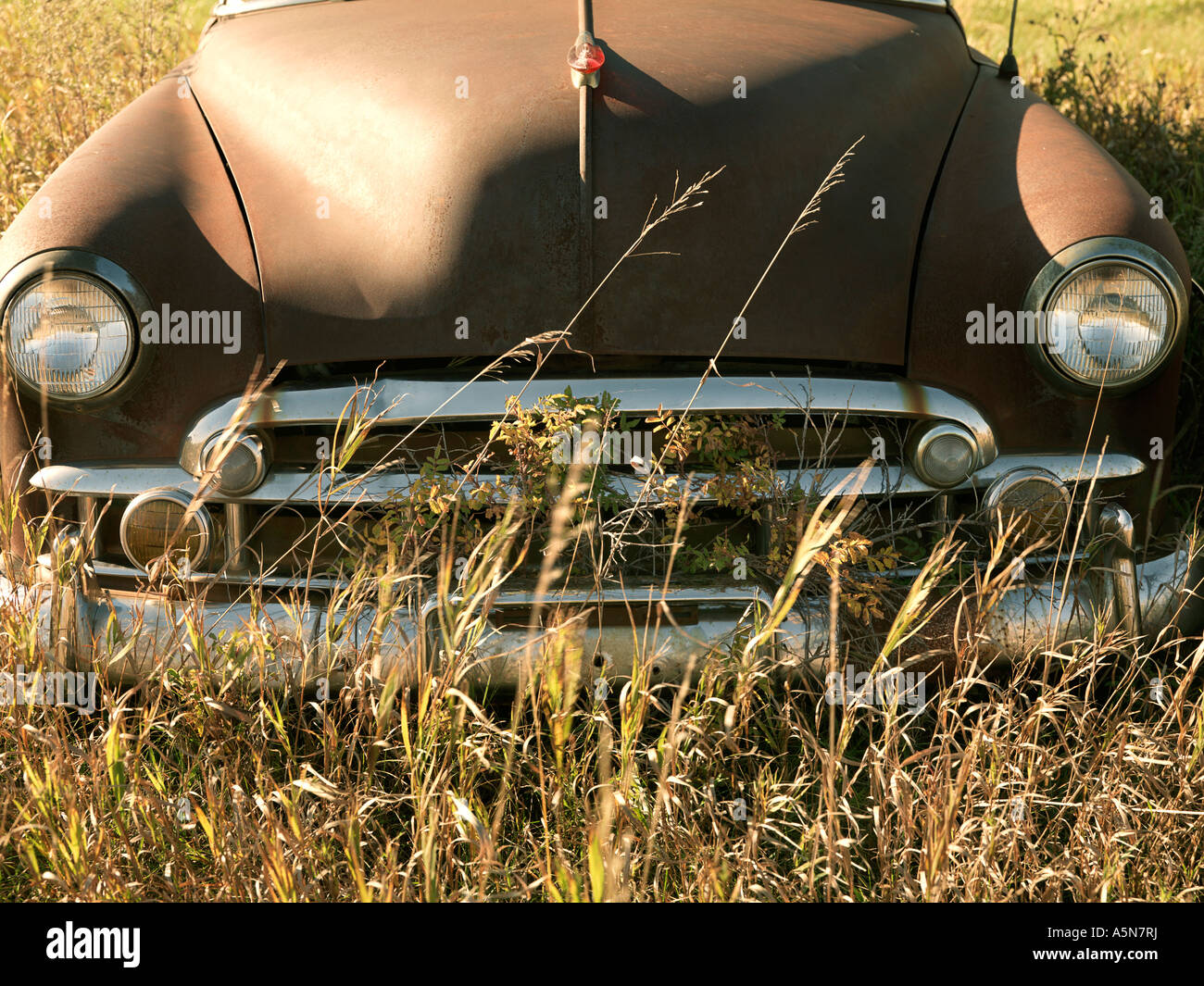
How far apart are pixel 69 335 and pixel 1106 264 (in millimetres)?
1917

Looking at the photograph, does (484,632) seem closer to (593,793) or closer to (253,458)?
(593,793)

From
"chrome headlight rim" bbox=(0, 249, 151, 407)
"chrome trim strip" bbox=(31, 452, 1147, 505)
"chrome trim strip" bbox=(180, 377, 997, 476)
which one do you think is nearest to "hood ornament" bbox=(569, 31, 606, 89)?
"chrome trim strip" bbox=(180, 377, 997, 476)

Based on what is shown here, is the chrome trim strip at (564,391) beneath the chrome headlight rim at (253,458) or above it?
above

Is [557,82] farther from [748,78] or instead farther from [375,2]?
[375,2]

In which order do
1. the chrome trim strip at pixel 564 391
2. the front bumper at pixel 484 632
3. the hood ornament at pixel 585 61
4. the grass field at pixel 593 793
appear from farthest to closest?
the hood ornament at pixel 585 61, the chrome trim strip at pixel 564 391, the front bumper at pixel 484 632, the grass field at pixel 593 793

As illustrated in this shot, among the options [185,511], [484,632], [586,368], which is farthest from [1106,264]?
[185,511]

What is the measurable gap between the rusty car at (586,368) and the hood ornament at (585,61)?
11 mm

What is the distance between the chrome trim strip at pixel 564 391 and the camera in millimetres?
2002

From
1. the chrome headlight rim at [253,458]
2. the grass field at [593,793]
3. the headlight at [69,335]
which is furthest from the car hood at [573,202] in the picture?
the grass field at [593,793]

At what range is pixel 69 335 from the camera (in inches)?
78.3

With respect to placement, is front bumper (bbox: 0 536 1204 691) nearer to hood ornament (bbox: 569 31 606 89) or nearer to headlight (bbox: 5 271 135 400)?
headlight (bbox: 5 271 135 400)

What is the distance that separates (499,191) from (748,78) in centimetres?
64

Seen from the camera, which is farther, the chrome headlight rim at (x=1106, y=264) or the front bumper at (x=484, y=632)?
the chrome headlight rim at (x=1106, y=264)

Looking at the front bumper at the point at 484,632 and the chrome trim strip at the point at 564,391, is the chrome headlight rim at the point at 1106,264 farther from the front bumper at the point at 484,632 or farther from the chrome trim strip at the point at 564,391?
the front bumper at the point at 484,632
